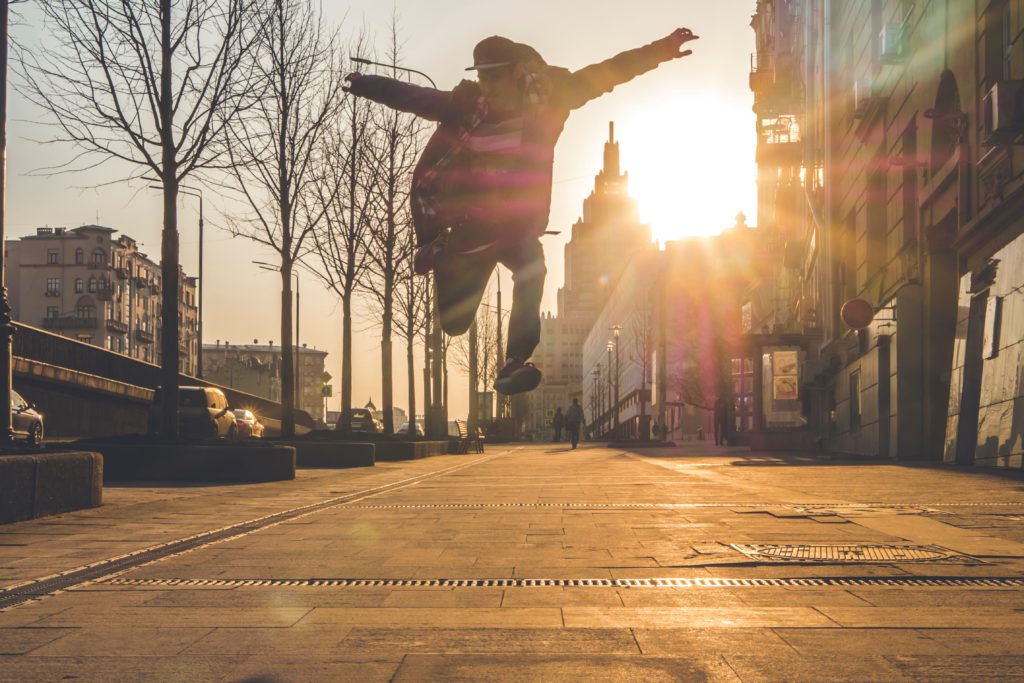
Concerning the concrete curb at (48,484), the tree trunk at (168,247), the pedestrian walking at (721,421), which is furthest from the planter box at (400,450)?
the pedestrian walking at (721,421)

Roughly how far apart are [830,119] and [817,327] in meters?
8.43

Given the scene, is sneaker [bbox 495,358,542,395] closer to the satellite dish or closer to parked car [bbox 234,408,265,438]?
the satellite dish

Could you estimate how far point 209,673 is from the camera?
4098 mm

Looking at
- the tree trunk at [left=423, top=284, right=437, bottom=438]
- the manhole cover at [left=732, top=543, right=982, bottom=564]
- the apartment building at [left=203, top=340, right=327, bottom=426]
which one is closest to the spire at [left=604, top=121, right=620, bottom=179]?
the manhole cover at [left=732, top=543, right=982, bottom=564]

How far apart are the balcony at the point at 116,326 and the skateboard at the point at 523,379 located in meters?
111

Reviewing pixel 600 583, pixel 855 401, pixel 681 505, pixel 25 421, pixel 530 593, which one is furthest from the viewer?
pixel 855 401

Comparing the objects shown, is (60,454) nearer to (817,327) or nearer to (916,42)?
(916,42)

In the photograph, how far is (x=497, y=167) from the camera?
139 inches

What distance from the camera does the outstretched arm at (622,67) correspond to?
144 inches

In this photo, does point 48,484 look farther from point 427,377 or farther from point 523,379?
point 427,377

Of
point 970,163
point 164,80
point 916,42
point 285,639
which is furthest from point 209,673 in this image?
point 916,42

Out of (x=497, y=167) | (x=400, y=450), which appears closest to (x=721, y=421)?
(x=400, y=450)

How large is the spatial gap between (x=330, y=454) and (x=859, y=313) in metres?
16.0

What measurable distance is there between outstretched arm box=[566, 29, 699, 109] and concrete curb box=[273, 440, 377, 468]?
19.8m
